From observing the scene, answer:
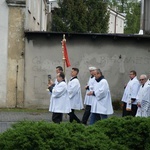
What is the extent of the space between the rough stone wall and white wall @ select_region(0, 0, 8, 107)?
151mm

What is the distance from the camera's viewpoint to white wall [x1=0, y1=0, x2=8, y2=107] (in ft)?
68.9

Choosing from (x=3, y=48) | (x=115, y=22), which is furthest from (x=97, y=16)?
(x=115, y=22)

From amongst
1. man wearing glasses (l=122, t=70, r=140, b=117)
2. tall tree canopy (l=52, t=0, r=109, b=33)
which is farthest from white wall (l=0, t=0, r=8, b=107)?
tall tree canopy (l=52, t=0, r=109, b=33)

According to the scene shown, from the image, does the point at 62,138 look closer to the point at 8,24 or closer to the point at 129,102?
the point at 129,102

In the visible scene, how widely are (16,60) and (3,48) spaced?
68 centimetres

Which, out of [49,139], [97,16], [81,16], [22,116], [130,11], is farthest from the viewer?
[130,11]

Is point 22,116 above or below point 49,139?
below

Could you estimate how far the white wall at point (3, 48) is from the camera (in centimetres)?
2101

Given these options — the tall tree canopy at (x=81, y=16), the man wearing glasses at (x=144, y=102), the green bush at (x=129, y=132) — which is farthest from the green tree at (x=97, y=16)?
the green bush at (x=129, y=132)

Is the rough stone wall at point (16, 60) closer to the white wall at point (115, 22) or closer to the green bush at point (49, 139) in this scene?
the green bush at point (49, 139)

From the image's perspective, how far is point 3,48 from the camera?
69.3 feet

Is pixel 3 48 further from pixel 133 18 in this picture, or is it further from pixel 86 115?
pixel 133 18

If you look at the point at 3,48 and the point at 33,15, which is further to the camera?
the point at 33,15

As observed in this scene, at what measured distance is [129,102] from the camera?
16.4 meters
